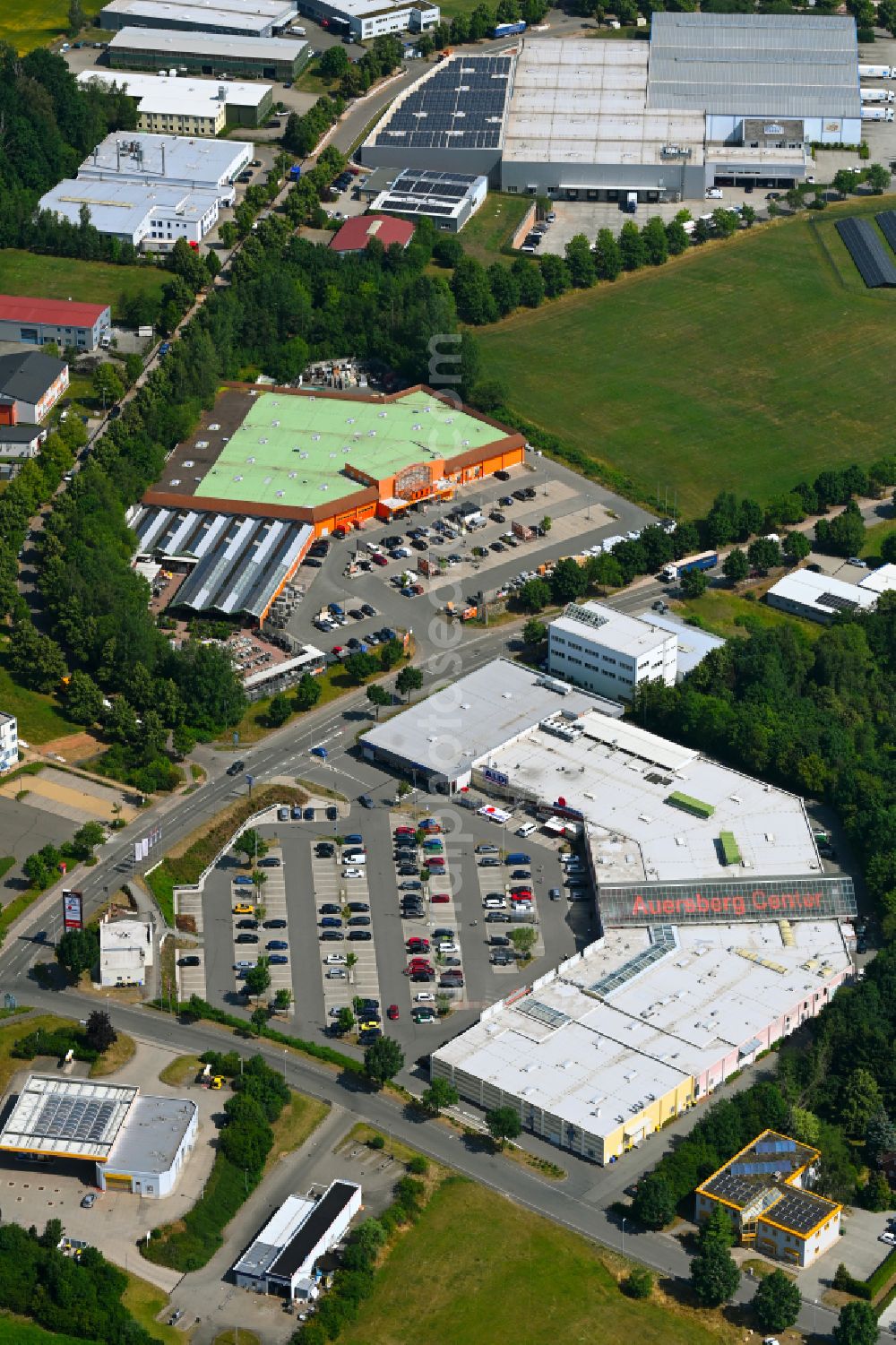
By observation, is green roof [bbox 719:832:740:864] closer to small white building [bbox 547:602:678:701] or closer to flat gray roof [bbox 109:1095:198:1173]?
small white building [bbox 547:602:678:701]

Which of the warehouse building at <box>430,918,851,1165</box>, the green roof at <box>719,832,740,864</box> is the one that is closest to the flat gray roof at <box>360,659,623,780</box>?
the green roof at <box>719,832,740,864</box>

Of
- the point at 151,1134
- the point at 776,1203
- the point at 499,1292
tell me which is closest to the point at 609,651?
the point at 776,1203

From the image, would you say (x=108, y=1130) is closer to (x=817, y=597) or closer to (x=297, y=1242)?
(x=297, y=1242)

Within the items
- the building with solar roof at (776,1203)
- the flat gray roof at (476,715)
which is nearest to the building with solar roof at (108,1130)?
the building with solar roof at (776,1203)

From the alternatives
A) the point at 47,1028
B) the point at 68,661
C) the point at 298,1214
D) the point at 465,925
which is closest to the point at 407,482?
the point at 68,661

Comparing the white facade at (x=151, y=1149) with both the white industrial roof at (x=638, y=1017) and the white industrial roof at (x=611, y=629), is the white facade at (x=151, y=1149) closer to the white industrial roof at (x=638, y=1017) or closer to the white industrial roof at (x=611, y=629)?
the white industrial roof at (x=638, y=1017)
